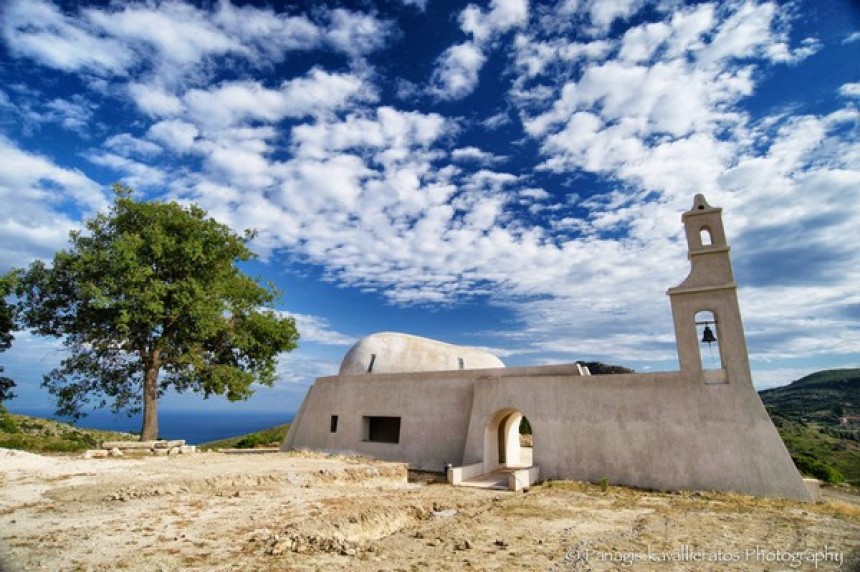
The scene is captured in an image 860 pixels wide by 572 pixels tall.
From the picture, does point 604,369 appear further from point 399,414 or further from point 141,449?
point 141,449

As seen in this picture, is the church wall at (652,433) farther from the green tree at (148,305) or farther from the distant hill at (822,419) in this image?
the green tree at (148,305)

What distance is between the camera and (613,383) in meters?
14.2

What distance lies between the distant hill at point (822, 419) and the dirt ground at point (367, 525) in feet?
31.1

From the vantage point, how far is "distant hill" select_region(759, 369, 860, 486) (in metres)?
27.4

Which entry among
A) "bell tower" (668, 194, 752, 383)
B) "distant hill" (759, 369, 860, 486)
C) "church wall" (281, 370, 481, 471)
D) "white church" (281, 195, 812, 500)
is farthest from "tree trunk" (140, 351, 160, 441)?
"distant hill" (759, 369, 860, 486)

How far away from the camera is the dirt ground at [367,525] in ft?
20.7

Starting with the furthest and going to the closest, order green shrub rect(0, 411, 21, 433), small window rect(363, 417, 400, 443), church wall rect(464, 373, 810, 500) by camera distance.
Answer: small window rect(363, 417, 400, 443) → green shrub rect(0, 411, 21, 433) → church wall rect(464, 373, 810, 500)

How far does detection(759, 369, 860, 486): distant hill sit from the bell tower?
16.8ft

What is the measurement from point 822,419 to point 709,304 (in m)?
44.4

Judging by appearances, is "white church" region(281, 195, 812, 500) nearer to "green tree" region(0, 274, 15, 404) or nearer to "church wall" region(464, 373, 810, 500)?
"church wall" region(464, 373, 810, 500)

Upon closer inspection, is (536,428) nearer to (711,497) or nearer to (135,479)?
(711,497)

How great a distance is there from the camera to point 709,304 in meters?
13.3

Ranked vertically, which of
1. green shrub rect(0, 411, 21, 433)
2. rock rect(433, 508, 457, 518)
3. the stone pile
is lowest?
rock rect(433, 508, 457, 518)

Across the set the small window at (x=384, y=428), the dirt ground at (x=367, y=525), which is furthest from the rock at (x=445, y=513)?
the small window at (x=384, y=428)
